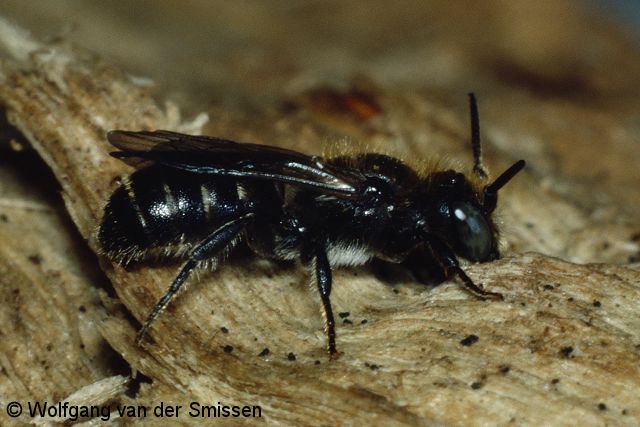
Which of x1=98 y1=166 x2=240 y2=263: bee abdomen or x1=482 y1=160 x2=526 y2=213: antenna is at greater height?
x1=482 y1=160 x2=526 y2=213: antenna

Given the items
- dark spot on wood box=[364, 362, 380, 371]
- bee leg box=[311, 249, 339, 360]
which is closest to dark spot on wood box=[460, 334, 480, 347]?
dark spot on wood box=[364, 362, 380, 371]

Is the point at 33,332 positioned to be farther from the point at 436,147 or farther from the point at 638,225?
the point at 638,225

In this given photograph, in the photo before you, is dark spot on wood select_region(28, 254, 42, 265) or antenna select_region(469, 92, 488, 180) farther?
antenna select_region(469, 92, 488, 180)

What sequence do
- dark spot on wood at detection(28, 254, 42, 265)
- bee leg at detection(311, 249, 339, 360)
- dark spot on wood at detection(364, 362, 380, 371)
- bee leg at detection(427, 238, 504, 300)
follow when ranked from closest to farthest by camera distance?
dark spot on wood at detection(364, 362, 380, 371), bee leg at detection(311, 249, 339, 360), bee leg at detection(427, 238, 504, 300), dark spot on wood at detection(28, 254, 42, 265)

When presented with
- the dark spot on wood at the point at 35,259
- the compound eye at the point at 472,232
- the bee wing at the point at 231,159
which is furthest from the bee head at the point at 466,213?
the dark spot on wood at the point at 35,259

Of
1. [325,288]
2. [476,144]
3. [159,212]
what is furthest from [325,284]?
[476,144]

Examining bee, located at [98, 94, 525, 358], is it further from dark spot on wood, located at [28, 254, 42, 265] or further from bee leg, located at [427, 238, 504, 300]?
dark spot on wood, located at [28, 254, 42, 265]

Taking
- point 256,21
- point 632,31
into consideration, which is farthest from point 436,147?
point 632,31
